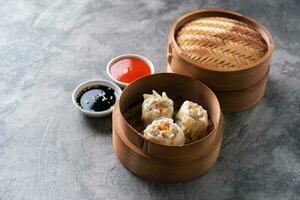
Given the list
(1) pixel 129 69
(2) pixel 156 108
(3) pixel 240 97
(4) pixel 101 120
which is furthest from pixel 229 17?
(4) pixel 101 120

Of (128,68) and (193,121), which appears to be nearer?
(193,121)

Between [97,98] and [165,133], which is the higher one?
[165,133]

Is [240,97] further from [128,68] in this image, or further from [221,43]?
[128,68]

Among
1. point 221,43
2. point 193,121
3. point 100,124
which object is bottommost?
point 100,124

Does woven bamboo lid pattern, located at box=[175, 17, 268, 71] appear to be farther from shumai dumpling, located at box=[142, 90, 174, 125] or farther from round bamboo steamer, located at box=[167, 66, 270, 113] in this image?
shumai dumpling, located at box=[142, 90, 174, 125]

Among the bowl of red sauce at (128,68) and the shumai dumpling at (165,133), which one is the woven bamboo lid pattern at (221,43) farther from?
the shumai dumpling at (165,133)

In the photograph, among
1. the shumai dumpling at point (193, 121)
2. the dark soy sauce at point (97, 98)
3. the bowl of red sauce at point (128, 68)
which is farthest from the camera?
the bowl of red sauce at point (128, 68)

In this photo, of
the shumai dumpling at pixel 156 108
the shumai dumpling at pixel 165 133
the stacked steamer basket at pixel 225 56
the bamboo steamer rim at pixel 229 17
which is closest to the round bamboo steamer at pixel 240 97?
the stacked steamer basket at pixel 225 56

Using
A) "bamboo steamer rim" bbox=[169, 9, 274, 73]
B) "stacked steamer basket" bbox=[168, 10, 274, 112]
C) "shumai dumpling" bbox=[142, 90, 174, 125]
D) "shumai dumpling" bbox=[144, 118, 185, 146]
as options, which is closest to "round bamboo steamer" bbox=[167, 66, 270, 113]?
"stacked steamer basket" bbox=[168, 10, 274, 112]
